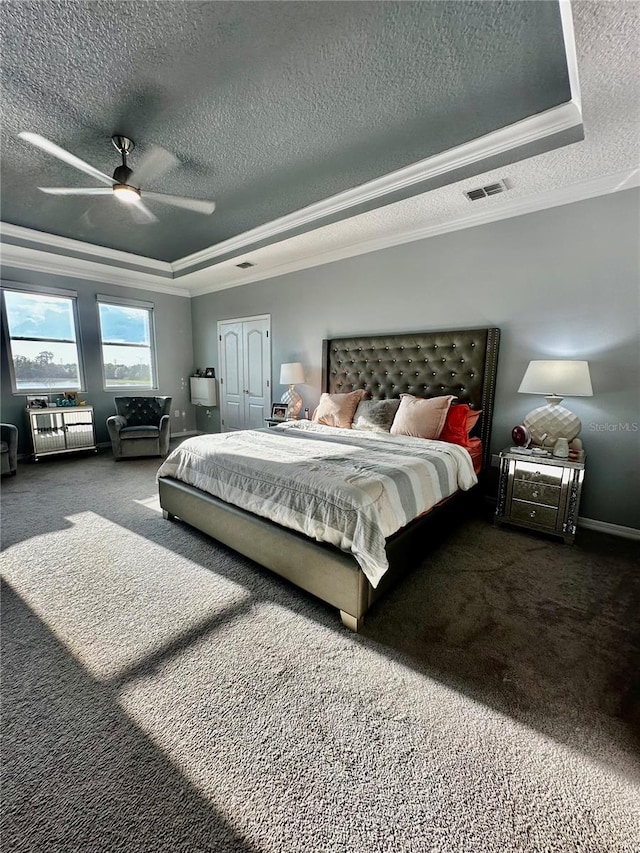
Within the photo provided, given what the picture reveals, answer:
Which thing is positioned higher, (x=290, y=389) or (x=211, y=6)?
(x=211, y=6)

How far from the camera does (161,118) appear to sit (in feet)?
7.91

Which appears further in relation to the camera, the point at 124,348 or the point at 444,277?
the point at 124,348

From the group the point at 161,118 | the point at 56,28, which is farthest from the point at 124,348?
the point at 56,28

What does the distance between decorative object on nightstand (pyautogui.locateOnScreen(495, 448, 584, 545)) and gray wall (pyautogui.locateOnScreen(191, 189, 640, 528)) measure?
0.49m

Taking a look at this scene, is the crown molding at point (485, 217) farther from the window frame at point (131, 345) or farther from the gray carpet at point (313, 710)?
the gray carpet at point (313, 710)

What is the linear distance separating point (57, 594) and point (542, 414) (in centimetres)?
363

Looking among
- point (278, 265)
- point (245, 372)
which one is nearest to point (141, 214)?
point (278, 265)

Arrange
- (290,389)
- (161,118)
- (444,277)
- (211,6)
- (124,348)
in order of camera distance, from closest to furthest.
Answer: (211,6)
(161,118)
(444,277)
(290,389)
(124,348)

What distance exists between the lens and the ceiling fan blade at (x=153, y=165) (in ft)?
9.24

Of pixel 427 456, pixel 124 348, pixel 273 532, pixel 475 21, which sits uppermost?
pixel 475 21

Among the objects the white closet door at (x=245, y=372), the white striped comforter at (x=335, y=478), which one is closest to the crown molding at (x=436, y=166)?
the white closet door at (x=245, y=372)

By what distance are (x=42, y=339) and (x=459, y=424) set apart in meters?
5.74

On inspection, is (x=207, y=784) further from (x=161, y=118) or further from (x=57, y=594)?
(x=161, y=118)

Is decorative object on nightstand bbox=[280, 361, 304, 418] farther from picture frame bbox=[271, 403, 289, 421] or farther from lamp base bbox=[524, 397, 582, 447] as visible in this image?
lamp base bbox=[524, 397, 582, 447]
